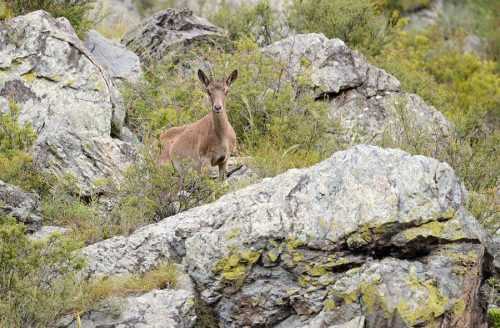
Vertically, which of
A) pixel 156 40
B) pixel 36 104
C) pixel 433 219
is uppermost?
pixel 433 219

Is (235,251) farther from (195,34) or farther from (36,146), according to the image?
(195,34)

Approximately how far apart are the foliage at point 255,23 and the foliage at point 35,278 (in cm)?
1166

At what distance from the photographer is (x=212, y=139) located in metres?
12.2

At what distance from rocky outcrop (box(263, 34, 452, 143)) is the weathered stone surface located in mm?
7050

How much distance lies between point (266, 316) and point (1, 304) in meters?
2.17

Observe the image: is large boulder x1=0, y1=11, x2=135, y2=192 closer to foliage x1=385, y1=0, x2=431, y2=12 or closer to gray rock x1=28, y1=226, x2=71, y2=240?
gray rock x1=28, y1=226, x2=71, y2=240

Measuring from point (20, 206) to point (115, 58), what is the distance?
6968 mm

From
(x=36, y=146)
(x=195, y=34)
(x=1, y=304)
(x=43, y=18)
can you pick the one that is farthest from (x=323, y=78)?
(x=1, y=304)

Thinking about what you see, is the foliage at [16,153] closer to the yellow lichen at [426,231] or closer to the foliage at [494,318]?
the yellow lichen at [426,231]

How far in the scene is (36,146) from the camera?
11188mm

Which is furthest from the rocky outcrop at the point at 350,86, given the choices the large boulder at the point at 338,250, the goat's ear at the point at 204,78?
the large boulder at the point at 338,250

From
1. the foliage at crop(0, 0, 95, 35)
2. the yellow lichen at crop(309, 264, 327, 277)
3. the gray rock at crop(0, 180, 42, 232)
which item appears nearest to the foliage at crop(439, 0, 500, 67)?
the foliage at crop(0, 0, 95, 35)

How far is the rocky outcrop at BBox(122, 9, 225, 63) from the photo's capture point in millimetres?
17266

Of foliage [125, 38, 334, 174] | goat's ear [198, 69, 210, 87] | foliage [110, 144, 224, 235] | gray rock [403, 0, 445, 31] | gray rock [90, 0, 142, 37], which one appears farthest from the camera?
gray rock [403, 0, 445, 31]
